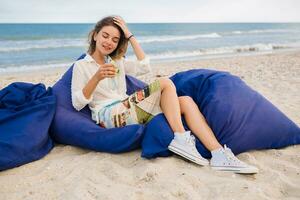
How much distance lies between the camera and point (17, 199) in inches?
92.4

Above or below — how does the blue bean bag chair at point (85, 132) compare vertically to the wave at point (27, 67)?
above

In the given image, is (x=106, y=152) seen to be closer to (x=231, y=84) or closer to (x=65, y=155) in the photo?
(x=65, y=155)

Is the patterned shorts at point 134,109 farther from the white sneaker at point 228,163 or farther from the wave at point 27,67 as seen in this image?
the wave at point 27,67

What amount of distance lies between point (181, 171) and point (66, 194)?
31.1 inches

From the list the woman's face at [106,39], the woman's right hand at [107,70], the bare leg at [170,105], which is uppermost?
the woman's face at [106,39]

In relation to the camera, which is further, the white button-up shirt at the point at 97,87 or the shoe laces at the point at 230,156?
the white button-up shirt at the point at 97,87

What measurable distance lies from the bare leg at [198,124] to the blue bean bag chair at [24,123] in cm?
116

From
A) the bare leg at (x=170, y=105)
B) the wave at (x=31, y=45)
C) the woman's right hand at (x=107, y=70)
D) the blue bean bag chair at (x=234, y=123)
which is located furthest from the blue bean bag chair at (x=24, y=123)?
the wave at (x=31, y=45)

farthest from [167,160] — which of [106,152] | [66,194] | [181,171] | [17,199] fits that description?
[17,199]

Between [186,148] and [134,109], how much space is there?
23.5 inches

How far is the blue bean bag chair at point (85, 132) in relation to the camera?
10.2 ft

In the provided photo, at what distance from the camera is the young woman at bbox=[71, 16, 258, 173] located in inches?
112

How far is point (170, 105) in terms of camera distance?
9.89 ft

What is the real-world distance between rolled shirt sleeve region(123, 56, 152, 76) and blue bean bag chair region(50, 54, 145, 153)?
54 centimetres
